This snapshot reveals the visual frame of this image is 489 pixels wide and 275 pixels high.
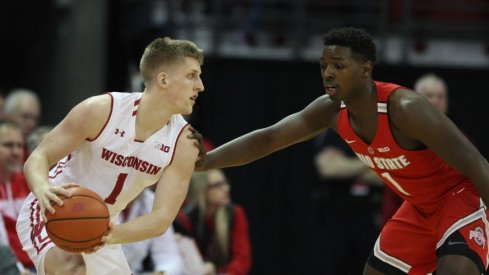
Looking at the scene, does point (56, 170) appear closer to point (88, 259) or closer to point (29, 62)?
point (88, 259)

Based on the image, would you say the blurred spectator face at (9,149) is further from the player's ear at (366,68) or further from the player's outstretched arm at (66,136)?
the player's ear at (366,68)

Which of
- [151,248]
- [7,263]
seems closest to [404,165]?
[7,263]

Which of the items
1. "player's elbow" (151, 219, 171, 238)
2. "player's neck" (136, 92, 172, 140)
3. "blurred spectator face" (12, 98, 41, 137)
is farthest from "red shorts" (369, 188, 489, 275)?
"blurred spectator face" (12, 98, 41, 137)

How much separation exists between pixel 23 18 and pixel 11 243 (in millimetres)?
7165

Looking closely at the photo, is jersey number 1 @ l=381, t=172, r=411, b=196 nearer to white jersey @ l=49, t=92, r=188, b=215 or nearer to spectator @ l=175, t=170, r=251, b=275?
white jersey @ l=49, t=92, r=188, b=215

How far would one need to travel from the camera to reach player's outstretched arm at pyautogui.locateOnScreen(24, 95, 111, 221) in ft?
18.5

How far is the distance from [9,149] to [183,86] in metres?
2.46

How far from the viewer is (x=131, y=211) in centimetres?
812

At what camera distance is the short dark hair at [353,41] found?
6.04 metres

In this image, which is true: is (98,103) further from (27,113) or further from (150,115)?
(27,113)

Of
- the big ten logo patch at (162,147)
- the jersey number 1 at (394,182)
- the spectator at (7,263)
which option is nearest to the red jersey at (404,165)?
the jersey number 1 at (394,182)

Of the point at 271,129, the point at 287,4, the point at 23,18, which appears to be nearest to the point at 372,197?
the point at 287,4

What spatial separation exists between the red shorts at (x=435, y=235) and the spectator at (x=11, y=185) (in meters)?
2.88

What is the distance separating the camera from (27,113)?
32.2 ft
